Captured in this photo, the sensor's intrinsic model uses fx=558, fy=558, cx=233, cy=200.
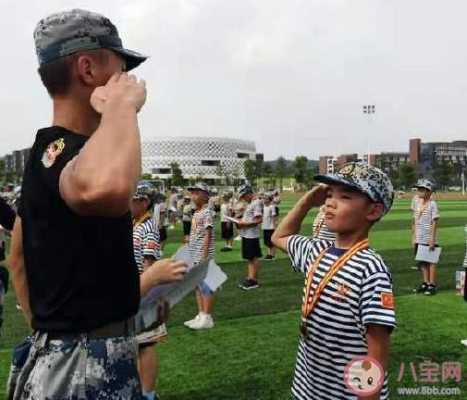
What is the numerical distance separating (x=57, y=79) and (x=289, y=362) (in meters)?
4.88

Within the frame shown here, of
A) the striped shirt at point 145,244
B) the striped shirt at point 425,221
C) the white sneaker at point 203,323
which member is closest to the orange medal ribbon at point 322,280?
the striped shirt at point 145,244

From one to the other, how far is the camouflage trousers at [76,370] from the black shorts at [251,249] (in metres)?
8.99

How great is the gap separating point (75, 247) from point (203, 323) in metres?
6.00

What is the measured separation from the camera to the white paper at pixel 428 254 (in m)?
9.67

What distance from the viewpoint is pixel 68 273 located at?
1.65 m

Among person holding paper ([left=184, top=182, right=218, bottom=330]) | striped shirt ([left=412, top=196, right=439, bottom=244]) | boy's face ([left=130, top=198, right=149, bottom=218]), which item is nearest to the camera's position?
boy's face ([left=130, top=198, right=149, bottom=218])

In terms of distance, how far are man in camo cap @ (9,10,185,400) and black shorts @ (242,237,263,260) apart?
9.01 m

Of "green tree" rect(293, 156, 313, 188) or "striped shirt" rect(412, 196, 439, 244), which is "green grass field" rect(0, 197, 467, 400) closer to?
"striped shirt" rect(412, 196, 439, 244)

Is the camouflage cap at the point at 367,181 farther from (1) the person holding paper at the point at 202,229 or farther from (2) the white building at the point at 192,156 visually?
(2) the white building at the point at 192,156

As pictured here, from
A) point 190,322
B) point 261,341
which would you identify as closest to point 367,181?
point 261,341

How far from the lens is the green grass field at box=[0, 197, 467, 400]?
5.33 metres

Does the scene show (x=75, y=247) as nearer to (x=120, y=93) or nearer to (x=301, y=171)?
(x=120, y=93)

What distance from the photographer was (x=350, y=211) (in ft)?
9.30

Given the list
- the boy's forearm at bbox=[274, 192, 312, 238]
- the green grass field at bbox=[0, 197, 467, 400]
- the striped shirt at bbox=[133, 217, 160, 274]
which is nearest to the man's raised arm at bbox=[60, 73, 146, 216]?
the boy's forearm at bbox=[274, 192, 312, 238]
